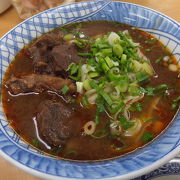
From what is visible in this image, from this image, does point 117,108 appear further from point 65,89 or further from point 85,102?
point 65,89

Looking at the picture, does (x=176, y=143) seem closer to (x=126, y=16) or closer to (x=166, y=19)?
(x=166, y=19)

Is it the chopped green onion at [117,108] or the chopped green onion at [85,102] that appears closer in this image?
the chopped green onion at [117,108]

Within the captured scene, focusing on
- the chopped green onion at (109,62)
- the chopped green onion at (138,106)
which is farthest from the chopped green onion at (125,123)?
the chopped green onion at (109,62)

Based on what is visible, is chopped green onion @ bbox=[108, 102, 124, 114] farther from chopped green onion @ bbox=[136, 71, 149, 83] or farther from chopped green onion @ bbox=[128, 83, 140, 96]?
chopped green onion @ bbox=[136, 71, 149, 83]

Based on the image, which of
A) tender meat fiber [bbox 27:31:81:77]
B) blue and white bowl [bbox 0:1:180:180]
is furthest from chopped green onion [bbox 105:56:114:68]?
blue and white bowl [bbox 0:1:180:180]

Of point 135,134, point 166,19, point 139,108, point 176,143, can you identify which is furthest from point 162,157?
point 166,19

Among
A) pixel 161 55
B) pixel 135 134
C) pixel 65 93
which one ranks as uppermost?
pixel 65 93

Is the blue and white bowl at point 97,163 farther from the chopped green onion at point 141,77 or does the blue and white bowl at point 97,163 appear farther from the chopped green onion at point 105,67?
the chopped green onion at point 105,67
